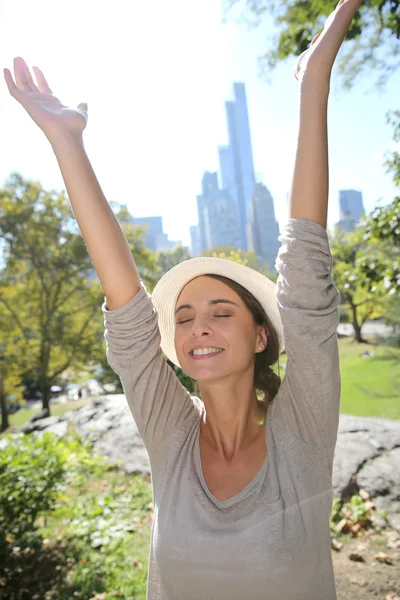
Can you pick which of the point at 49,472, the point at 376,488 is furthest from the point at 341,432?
the point at 49,472

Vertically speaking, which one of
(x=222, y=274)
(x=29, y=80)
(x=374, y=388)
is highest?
(x=29, y=80)

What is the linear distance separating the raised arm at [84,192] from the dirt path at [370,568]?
2.44m

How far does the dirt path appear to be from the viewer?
259 cm

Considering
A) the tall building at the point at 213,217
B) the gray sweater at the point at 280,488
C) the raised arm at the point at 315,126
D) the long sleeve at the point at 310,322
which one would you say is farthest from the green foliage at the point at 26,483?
the tall building at the point at 213,217

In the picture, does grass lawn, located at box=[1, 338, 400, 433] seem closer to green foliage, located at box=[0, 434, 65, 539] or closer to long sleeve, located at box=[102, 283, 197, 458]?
green foliage, located at box=[0, 434, 65, 539]

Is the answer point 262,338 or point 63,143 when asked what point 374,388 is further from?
point 63,143

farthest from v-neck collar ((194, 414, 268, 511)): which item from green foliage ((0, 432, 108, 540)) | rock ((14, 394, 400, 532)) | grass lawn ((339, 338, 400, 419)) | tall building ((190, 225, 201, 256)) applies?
tall building ((190, 225, 201, 256))

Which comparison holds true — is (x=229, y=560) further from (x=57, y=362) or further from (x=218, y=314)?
(x=57, y=362)

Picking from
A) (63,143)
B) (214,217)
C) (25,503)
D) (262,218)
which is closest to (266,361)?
(63,143)

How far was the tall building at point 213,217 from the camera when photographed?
13.8 metres

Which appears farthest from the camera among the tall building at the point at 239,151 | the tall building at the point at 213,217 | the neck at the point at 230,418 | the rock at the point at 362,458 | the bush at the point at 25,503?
the tall building at the point at 239,151

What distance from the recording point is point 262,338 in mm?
1417

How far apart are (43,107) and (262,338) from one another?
0.89 metres

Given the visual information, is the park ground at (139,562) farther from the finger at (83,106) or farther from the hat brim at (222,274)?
the finger at (83,106)
